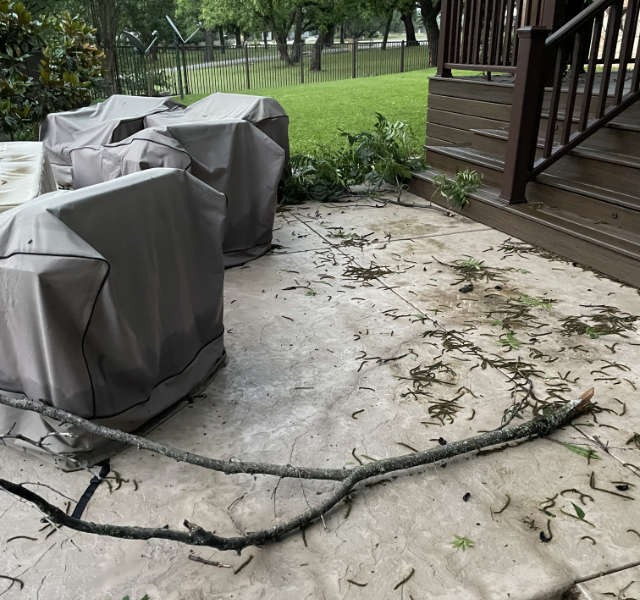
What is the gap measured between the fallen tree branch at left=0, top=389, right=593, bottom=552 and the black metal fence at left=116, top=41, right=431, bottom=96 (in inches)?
547

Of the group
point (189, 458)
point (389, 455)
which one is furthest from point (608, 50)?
point (189, 458)

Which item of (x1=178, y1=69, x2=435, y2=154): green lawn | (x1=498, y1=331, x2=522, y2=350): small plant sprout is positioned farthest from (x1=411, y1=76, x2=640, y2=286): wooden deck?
(x1=178, y1=69, x2=435, y2=154): green lawn

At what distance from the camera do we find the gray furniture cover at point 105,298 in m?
1.96

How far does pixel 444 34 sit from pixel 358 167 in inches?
59.2

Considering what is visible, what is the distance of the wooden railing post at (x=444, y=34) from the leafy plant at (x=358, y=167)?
678mm

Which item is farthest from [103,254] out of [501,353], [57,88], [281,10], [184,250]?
[281,10]

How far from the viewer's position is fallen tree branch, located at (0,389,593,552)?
66.5 inches

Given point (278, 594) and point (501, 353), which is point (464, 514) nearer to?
point (278, 594)

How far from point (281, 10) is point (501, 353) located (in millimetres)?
30863

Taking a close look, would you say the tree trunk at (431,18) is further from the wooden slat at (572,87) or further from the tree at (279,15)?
the wooden slat at (572,87)

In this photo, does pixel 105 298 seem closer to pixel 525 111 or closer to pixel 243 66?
pixel 525 111

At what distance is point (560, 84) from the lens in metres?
4.44

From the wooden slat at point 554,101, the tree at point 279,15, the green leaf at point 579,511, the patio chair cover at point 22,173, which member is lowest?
the green leaf at point 579,511


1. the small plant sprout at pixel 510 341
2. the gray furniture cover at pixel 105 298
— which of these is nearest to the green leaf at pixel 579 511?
the small plant sprout at pixel 510 341
